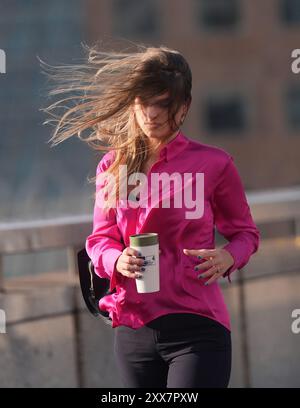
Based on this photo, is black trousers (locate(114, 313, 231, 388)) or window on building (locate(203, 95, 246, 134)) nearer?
black trousers (locate(114, 313, 231, 388))

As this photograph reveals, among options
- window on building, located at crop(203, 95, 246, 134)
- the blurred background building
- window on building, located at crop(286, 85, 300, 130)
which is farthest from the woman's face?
window on building, located at crop(286, 85, 300, 130)

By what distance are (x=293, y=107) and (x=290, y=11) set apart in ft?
14.1

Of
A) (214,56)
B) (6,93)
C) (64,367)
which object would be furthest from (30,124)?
(64,367)

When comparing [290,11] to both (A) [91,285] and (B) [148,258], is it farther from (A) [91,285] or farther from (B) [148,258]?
(B) [148,258]

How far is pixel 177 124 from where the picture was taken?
295 cm

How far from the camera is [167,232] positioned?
2.95 m

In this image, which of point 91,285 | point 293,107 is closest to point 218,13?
point 293,107

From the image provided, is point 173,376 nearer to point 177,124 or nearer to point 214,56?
point 177,124

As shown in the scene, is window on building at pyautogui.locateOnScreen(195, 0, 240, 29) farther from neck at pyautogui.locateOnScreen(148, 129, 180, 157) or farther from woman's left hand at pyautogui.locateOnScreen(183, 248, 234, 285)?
woman's left hand at pyautogui.locateOnScreen(183, 248, 234, 285)

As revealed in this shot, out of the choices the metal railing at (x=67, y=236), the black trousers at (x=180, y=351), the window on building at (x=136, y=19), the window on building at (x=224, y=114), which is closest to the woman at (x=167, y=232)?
the black trousers at (x=180, y=351)

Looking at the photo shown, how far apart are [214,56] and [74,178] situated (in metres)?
9.21

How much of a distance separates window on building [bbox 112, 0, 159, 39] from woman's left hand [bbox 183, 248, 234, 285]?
133 ft

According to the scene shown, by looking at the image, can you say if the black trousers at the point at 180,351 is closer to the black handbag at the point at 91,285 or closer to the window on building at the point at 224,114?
the black handbag at the point at 91,285

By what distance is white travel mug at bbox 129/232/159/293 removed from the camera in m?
2.78
